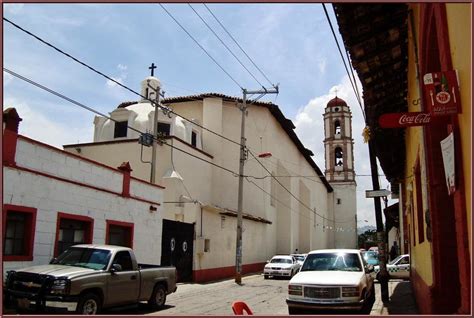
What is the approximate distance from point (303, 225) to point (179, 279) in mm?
36636

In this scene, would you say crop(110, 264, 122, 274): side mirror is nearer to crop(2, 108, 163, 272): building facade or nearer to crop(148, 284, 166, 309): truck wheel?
crop(148, 284, 166, 309): truck wheel

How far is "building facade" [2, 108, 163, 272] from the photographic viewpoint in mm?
13203

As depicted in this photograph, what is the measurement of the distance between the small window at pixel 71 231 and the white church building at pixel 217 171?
459 cm

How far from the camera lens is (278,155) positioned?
46.8 meters

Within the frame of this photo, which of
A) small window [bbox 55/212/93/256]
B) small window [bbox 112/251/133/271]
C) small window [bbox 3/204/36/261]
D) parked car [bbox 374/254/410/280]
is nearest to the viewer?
small window [bbox 112/251/133/271]

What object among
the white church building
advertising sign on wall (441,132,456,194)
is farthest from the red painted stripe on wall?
advertising sign on wall (441,132,456,194)

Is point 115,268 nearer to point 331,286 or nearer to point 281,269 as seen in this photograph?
point 331,286

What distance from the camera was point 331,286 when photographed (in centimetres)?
1138

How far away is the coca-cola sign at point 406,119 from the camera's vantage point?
5.74 m

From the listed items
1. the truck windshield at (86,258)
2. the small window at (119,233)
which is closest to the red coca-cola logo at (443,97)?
the truck windshield at (86,258)

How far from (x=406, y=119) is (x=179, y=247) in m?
19.8

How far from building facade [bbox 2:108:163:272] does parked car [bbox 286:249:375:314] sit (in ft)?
24.9

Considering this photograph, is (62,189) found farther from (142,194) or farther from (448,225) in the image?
(448,225)

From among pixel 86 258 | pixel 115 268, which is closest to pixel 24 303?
pixel 86 258
